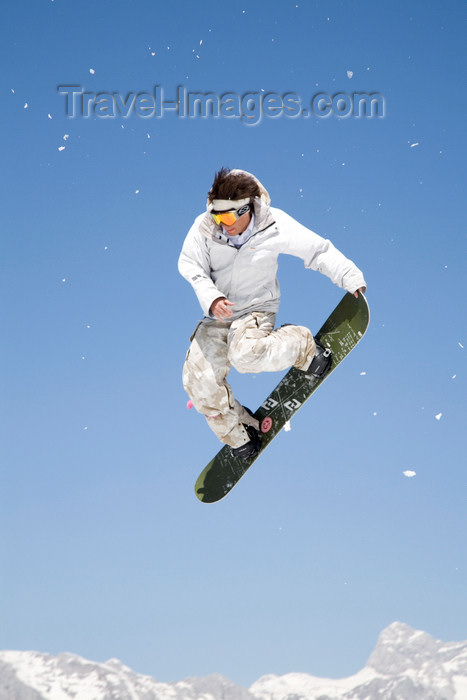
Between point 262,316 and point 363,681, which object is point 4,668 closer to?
point 363,681

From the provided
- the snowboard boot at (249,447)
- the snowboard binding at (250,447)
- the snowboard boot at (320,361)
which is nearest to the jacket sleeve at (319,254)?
the snowboard boot at (320,361)

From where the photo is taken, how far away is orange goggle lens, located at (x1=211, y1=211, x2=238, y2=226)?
208 inches

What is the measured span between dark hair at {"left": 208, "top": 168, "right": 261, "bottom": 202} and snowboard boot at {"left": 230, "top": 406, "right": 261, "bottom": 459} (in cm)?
191

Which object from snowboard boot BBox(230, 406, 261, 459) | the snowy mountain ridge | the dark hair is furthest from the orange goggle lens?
the snowy mountain ridge

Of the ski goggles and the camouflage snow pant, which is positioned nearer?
the ski goggles

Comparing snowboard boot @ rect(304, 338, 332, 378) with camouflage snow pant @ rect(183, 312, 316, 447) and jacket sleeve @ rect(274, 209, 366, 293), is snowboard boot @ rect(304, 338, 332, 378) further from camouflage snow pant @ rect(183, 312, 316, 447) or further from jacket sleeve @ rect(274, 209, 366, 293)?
jacket sleeve @ rect(274, 209, 366, 293)

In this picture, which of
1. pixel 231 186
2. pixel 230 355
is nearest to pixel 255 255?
pixel 231 186

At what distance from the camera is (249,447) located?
620 cm

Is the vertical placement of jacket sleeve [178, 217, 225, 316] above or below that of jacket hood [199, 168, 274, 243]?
below

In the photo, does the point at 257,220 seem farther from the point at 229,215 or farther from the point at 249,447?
the point at 249,447

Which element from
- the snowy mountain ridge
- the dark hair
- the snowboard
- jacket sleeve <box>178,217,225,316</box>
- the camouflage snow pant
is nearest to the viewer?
the dark hair

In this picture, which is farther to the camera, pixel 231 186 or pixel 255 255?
pixel 255 255

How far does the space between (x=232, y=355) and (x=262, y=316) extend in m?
0.45

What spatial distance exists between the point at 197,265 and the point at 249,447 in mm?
1664
